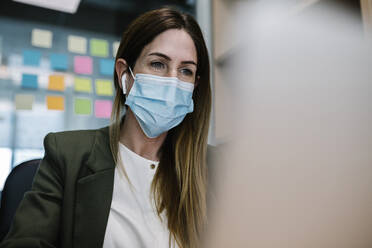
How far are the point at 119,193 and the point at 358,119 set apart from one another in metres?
0.69

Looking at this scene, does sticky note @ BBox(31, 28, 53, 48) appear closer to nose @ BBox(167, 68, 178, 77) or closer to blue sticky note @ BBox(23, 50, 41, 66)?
blue sticky note @ BBox(23, 50, 41, 66)

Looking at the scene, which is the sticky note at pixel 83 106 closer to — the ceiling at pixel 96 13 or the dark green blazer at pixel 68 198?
the ceiling at pixel 96 13

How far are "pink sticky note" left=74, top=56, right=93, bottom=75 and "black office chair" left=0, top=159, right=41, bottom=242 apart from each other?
2.31ft

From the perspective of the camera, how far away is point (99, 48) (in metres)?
1.60

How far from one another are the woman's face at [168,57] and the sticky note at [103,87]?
650 mm

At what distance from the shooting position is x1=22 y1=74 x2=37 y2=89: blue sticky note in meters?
1.42

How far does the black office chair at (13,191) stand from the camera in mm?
878

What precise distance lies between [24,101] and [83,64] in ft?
1.03

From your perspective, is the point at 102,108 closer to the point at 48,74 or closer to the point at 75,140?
the point at 48,74

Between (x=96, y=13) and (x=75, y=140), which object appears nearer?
(x=75, y=140)

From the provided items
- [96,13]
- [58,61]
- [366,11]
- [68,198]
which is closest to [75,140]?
[68,198]

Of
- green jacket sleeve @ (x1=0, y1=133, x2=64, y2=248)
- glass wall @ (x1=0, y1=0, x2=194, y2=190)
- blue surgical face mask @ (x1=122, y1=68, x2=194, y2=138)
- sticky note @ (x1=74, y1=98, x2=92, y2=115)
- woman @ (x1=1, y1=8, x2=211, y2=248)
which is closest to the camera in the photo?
green jacket sleeve @ (x1=0, y1=133, x2=64, y2=248)

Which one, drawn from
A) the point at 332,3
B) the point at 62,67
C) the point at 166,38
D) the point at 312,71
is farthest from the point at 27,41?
the point at 312,71

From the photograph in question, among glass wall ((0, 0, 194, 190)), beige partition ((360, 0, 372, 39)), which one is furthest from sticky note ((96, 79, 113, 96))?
beige partition ((360, 0, 372, 39))
